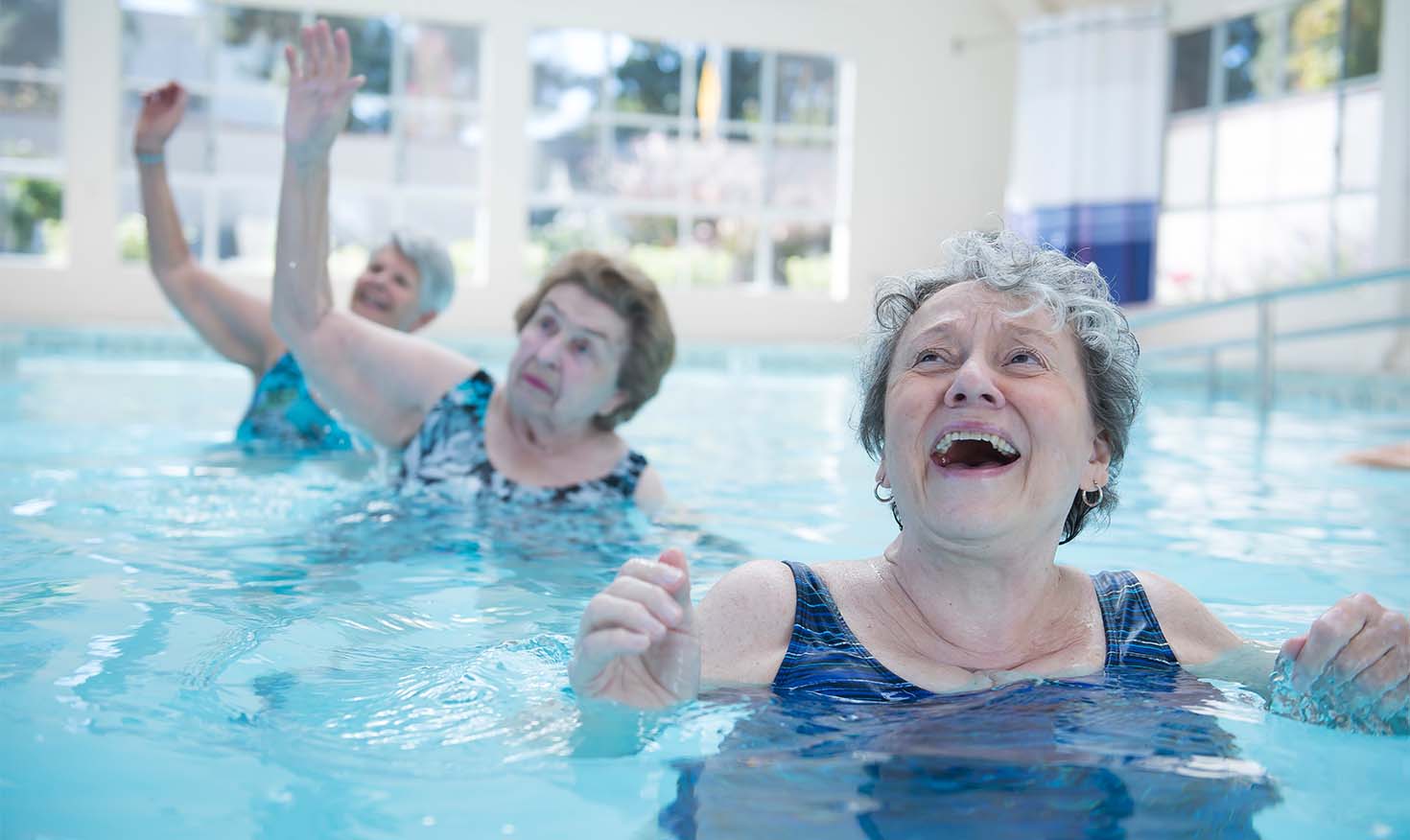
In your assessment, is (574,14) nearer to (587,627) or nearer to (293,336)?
(293,336)

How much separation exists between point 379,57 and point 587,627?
1371cm

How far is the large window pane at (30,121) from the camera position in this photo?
43.2 ft

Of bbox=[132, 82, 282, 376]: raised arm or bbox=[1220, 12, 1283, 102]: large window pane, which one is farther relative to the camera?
bbox=[1220, 12, 1283, 102]: large window pane

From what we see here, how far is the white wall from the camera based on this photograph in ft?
43.4

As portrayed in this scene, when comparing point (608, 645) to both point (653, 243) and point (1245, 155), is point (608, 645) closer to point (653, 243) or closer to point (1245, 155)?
point (1245, 155)

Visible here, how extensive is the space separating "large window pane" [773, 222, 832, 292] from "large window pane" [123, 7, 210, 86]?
6.46 metres

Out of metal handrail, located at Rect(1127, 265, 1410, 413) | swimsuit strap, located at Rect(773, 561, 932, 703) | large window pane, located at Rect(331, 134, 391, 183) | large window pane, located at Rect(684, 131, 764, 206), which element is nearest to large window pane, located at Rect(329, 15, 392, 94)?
large window pane, located at Rect(331, 134, 391, 183)

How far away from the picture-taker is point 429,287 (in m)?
4.78

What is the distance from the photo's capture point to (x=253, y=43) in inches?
543

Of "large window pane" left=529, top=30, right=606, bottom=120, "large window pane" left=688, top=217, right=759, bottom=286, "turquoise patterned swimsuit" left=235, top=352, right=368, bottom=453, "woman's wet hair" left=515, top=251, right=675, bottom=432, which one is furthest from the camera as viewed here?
"large window pane" left=688, top=217, right=759, bottom=286

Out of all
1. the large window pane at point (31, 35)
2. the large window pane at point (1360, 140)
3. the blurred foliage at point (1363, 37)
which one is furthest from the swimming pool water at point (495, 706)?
the large window pane at point (31, 35)

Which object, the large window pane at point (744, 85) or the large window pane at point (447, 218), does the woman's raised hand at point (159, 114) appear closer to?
the large window pane at point (447, 218)

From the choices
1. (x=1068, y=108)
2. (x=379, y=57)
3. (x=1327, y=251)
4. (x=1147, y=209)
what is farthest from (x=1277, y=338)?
(x=379, y=57)

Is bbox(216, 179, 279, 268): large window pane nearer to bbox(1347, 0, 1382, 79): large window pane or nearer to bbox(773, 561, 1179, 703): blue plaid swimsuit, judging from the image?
bbox(1347, 0, 1382, 79): large window pane
